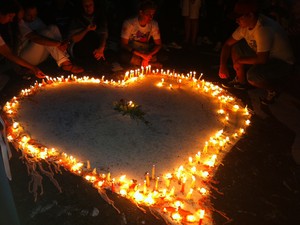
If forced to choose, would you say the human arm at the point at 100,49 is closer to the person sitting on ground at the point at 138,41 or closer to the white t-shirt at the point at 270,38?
the person sitting on ground at the point at 138,41

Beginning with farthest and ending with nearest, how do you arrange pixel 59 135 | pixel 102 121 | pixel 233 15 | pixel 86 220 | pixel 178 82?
pixel 178 82 → pixel 233 15 → pixel 102 121 → pixel 59 135 → pixel 86 220

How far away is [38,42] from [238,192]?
4.57m

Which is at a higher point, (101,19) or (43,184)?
(101,19)

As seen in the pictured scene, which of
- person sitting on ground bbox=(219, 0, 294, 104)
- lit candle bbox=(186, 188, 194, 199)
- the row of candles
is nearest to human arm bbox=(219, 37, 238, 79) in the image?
person sitting on ground bbox=(219, 0, 294, 104)

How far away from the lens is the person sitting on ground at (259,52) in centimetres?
531

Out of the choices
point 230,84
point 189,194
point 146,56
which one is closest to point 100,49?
point 146,56

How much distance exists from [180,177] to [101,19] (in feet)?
14.4

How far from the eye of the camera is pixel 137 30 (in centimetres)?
646

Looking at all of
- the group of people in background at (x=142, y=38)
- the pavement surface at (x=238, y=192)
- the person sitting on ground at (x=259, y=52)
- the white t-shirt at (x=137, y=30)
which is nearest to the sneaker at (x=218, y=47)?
the group of people in background at (x=142, y=38)

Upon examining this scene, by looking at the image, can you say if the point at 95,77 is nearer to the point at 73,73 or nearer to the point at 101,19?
the point at 73,73

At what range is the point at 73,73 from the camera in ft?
21.0

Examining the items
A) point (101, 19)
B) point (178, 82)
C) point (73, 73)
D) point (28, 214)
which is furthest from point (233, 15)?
point (28, 214)

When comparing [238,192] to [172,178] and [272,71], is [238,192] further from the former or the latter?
[272,71]


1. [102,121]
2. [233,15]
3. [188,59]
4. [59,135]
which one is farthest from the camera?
[188,59]
